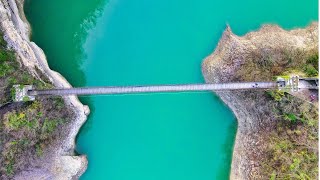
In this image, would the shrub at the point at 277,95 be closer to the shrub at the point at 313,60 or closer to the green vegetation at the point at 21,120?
the shrub at the point at 313,60

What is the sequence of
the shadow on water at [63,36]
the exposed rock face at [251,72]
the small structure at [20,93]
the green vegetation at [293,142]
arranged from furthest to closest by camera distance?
1. the shadow on water at [63,36]
2. the exposed rock face at [251,72]
3. the green vegetation at [293,142]
4. the small structure at [20,93]

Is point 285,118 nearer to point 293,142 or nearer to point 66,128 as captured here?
point 293,142

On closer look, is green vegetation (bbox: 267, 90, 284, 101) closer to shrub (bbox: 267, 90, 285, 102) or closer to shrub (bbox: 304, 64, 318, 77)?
shrub (bbox: 267, 90, 285, 102)

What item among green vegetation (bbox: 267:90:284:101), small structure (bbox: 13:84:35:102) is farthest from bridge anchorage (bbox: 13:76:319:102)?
green vegetation (bbox: 267:90:284:101)

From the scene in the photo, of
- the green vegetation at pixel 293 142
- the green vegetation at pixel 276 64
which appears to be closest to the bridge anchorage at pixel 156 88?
the green vegetation at pixel 276 64

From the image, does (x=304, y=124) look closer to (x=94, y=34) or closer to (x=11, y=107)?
(x=94, y=34)
